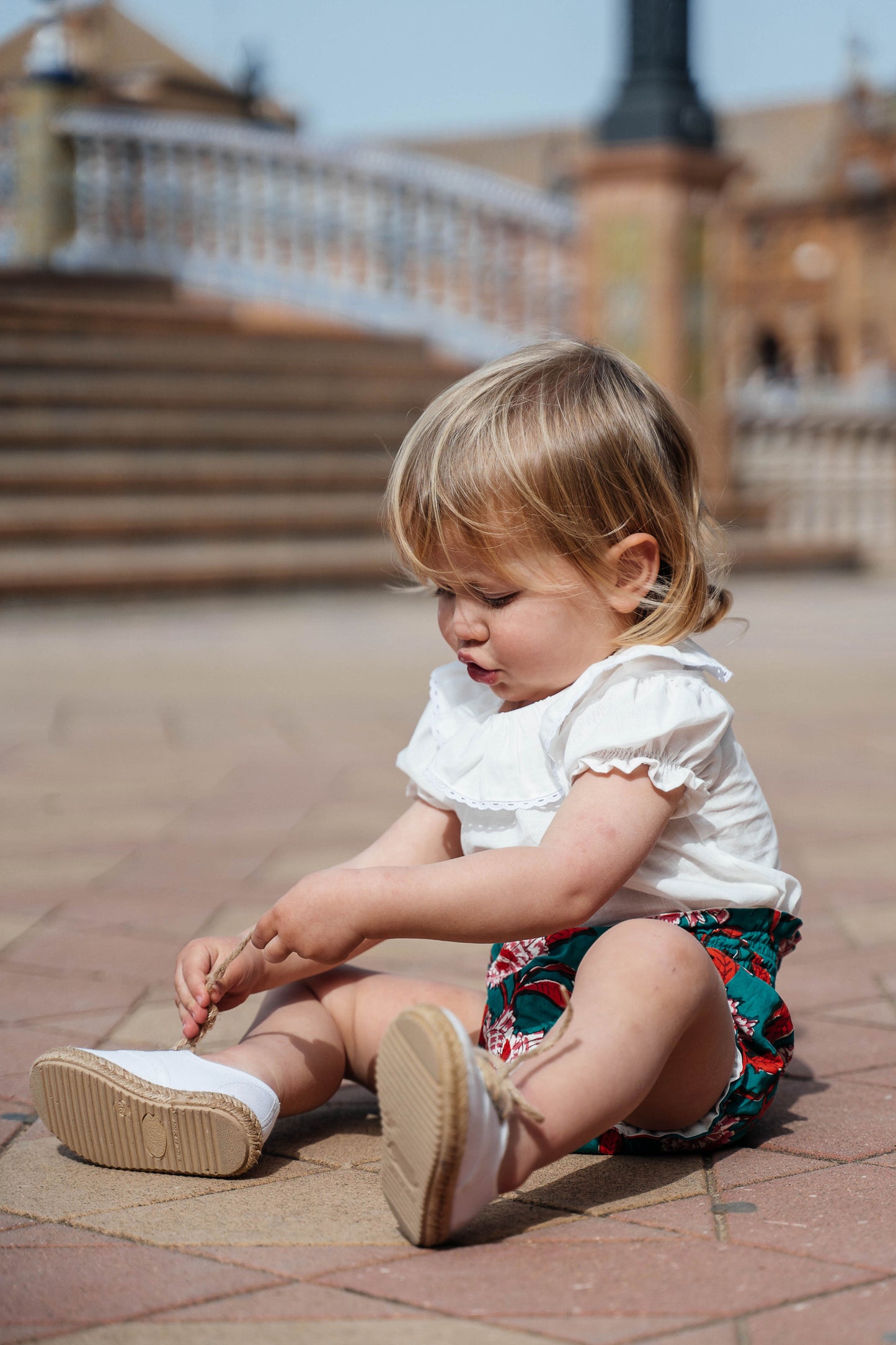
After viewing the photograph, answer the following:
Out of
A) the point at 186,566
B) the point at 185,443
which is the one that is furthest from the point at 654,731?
the point at 185,443

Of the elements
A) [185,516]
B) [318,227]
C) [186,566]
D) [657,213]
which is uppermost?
[318,227]

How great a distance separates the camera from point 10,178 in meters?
11.8

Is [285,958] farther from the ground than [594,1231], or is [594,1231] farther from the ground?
[285,958]

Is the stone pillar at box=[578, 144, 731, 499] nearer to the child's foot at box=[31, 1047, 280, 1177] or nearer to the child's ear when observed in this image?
the child's ear

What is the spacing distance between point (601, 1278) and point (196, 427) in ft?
26.6

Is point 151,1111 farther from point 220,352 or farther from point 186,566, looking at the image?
point 220,352

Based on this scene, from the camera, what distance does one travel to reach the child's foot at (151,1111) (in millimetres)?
1534

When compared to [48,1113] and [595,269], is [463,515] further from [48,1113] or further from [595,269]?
[595,269]

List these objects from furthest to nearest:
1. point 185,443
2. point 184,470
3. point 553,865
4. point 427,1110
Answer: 1. point 185,443
2. point 184,470
3. point 553,865
4. point 427,1110

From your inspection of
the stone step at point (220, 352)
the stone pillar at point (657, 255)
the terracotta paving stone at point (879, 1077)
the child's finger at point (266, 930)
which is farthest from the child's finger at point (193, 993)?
the stone step at point (220, 352)

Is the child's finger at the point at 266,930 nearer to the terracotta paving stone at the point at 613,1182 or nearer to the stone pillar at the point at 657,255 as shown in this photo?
the terracotta paving stone at the point at 613,1182

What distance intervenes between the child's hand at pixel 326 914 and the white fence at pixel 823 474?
8.88 meters

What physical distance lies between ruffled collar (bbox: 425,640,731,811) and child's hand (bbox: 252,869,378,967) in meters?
0.25

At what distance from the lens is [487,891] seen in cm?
149
